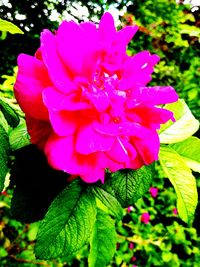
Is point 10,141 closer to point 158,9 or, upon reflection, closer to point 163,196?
point 163,196

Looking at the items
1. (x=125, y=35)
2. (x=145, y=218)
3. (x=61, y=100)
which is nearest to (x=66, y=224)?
(x=61, y=100)

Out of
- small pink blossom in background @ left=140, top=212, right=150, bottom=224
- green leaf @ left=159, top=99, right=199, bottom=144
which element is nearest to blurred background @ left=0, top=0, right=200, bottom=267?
small pink blossom in background @ left=140, top=212, right=150, bottom=224

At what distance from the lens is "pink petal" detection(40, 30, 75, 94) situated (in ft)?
1.40

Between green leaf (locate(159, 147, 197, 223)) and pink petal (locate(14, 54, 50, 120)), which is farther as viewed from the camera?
green leaf (locate(159, 147, 197, 223))

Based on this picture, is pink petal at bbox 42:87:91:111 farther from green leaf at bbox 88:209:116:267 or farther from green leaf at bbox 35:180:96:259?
green leaf at bbox 88:209:116:267

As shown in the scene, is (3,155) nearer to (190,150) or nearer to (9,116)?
(9,116)

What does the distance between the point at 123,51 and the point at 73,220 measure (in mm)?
262

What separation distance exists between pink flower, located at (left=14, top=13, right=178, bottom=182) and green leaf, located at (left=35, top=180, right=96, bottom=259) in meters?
0.07

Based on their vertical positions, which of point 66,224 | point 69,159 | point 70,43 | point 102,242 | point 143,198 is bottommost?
point 143,198

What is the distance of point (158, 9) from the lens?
3994 millimetres

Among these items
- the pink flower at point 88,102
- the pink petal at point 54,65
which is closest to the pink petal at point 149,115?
the pink flower at point 88,102

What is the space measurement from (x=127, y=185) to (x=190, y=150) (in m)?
0.20

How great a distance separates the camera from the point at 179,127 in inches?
26.3

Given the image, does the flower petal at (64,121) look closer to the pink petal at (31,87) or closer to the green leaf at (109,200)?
the pink petal at (31,87)
